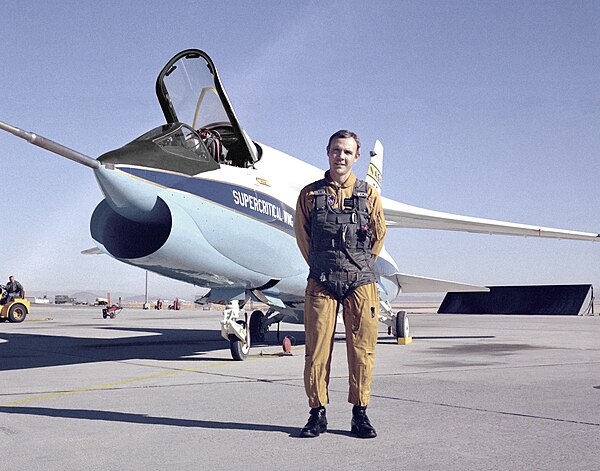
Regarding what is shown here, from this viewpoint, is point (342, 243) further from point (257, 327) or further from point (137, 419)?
point (257, 327)

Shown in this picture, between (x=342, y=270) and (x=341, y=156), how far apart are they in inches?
33.0

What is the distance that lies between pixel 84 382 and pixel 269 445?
410 centimetres

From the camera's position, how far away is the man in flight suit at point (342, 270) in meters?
4.45

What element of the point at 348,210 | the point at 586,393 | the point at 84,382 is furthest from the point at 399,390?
the point at 84,382

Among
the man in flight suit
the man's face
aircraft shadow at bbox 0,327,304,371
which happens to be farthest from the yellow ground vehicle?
the man's face

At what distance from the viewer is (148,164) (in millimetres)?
7000

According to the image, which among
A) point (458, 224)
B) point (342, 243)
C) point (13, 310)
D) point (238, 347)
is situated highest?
point (458, 224)

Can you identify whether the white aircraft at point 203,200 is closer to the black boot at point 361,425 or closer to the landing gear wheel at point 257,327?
the landing gear wheel at point 257,327

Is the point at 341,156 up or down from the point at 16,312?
up

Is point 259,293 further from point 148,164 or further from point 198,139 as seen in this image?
point 148,164

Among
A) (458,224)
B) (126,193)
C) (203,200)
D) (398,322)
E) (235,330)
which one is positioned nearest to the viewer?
(126,193)

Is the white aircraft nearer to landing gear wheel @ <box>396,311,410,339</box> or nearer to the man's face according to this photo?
the man's face

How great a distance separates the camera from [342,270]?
4.49m

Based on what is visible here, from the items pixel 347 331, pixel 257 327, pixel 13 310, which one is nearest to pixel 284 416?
pixel 347 331
